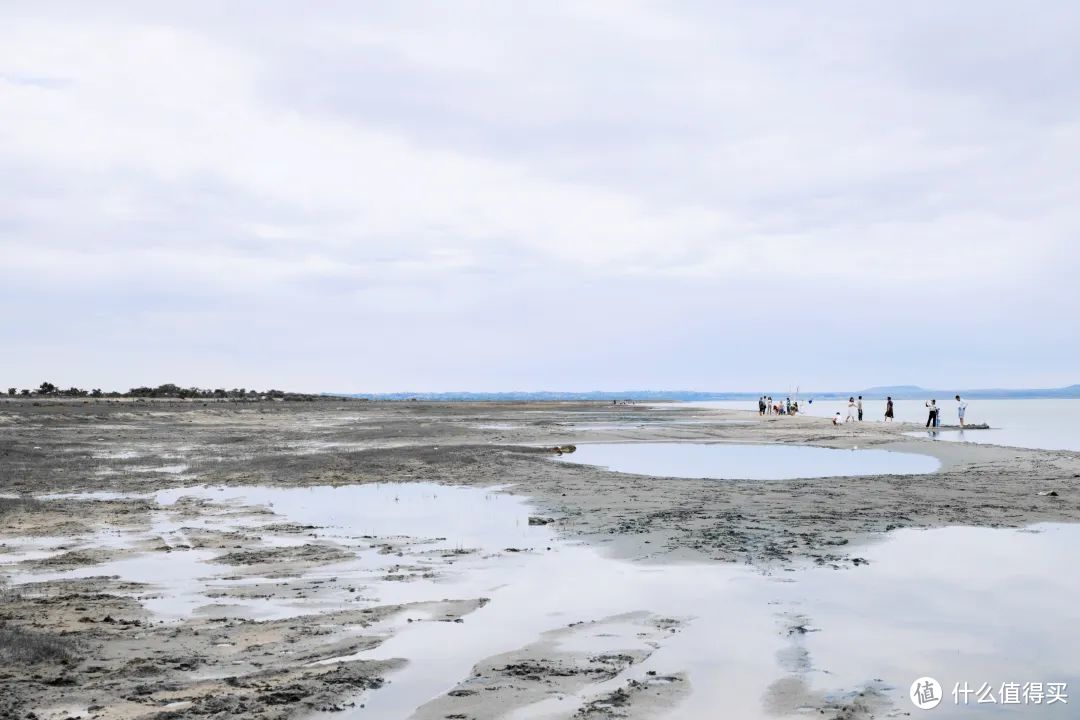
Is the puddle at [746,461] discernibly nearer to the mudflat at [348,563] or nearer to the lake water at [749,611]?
the mudflat at [348,563]

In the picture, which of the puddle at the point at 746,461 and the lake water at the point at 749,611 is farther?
the puddle at the point at 746,461

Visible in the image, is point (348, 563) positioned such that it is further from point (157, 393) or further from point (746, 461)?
point (157, 393)

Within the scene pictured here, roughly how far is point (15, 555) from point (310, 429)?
36.5 meters

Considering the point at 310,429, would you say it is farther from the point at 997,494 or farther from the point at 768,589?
the point at 768,589

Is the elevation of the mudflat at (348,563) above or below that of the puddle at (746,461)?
above

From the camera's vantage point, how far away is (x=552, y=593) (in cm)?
1039

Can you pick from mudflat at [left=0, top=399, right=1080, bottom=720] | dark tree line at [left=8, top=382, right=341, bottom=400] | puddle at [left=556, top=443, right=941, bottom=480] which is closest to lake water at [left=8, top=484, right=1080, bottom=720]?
mudflat at [left=0, top=399, right=1080, bottom=720]

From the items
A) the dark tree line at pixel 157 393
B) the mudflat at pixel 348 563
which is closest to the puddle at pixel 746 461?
the mudflat at pixel 348 563

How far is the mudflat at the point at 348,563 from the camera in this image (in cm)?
681

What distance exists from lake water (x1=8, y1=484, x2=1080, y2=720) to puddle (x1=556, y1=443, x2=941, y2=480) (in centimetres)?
1091

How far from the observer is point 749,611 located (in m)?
9.45

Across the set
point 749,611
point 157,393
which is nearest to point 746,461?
point 749,611

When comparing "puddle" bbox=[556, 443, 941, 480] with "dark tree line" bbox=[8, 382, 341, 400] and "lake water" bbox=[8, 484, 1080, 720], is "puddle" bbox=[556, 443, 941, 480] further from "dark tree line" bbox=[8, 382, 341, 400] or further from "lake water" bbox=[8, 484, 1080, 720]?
"dark tree line" bbox=[8, 382, 341, 400]

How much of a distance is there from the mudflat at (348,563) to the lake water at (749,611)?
10 cm
